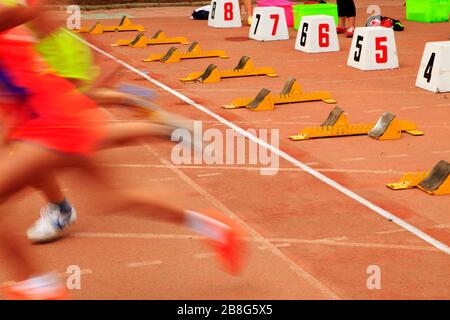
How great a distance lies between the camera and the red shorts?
4.21 meters

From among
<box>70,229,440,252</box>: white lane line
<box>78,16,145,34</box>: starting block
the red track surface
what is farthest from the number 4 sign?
<box>70,229,440,252</box>: white lane line

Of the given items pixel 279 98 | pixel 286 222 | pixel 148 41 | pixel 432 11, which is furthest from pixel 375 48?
pixel 286 222

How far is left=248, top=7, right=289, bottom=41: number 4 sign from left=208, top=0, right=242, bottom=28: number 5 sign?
2.12m

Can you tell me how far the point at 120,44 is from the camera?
52.1 feet

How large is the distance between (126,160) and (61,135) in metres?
3.85

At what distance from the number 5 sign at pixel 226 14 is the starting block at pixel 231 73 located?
5.68 metres

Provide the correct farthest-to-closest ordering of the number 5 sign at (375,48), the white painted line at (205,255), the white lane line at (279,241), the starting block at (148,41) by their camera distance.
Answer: the starting block at (148,41)
the number 5 sign at (375,48)
the white lane line at (279,241)
the white painted line at (205,255)

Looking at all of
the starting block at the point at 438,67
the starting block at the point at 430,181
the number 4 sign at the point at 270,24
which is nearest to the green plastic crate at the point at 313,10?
the number 4 sign at the point at 270,24

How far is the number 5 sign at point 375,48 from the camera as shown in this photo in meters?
12.8

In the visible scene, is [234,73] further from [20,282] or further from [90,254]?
[20,282]

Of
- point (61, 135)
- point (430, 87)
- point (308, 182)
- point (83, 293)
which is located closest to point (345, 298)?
point (83, 293)

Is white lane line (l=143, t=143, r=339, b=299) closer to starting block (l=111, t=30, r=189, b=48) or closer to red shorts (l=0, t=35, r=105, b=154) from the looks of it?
red shorts (l=0, t=35, r=105, b=154)

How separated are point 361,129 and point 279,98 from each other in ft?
6.10

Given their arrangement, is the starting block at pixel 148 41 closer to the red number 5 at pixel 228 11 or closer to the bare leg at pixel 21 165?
the red number 5 at pixel 228 11
